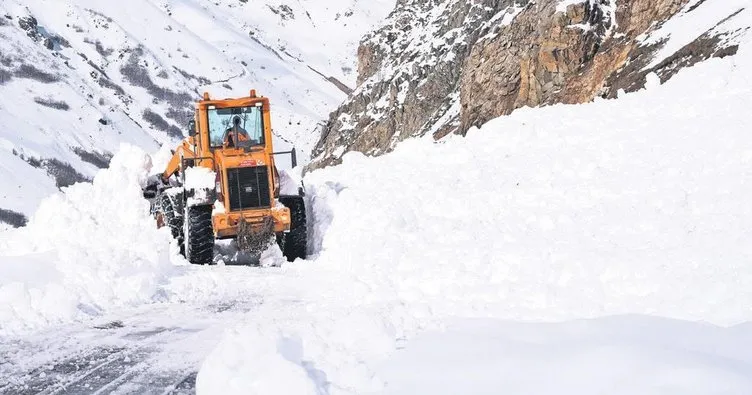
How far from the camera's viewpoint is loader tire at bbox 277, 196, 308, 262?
40.0 feet

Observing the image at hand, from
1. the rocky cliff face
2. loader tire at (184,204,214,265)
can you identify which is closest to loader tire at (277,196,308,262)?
loader tire at (184,204,214,265)

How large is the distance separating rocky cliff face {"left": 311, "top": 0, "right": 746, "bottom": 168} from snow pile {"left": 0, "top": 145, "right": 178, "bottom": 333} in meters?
11.2

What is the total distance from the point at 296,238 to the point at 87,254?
360 centimetres

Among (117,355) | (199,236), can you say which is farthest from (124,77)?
(117,355)

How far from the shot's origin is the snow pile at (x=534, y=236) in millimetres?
5590

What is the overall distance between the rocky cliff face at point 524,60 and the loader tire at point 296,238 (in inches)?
353

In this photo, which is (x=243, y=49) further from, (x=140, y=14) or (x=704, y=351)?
(x=704, y=351)

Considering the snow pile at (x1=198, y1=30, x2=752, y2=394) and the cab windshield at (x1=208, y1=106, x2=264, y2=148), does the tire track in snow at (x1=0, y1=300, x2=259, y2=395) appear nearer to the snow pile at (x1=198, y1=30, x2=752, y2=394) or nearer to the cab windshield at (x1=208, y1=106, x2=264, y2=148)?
the snow pile at (x1=198, y1=30, x2=752, y2=394)

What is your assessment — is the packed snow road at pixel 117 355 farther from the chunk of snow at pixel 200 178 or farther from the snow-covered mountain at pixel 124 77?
the snow-covered mountain at pixel 124 77

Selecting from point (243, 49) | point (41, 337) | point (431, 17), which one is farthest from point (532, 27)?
point (243, 49)

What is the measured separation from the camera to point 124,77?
11200 cm

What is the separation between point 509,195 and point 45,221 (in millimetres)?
7034

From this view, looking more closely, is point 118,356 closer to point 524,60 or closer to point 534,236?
point 534,236

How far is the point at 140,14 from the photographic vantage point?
132125 mm
